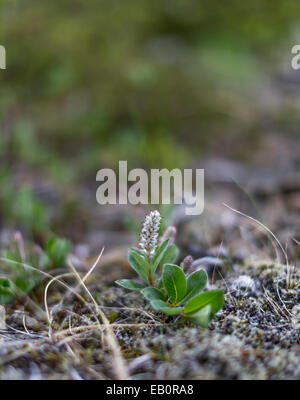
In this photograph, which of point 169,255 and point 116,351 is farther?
point 169,255

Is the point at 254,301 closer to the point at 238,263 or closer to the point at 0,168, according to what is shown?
the point at 238,263

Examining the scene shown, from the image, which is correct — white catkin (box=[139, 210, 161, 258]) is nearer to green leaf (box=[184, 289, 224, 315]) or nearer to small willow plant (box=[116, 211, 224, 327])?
small willow plant (box=[116, 211, 224, 327])

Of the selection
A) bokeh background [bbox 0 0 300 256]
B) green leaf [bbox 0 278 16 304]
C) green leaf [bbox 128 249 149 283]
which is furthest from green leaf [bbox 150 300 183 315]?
bokeh background [bbox 0 0 300 256]

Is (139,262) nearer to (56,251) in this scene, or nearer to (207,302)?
(207,302)
